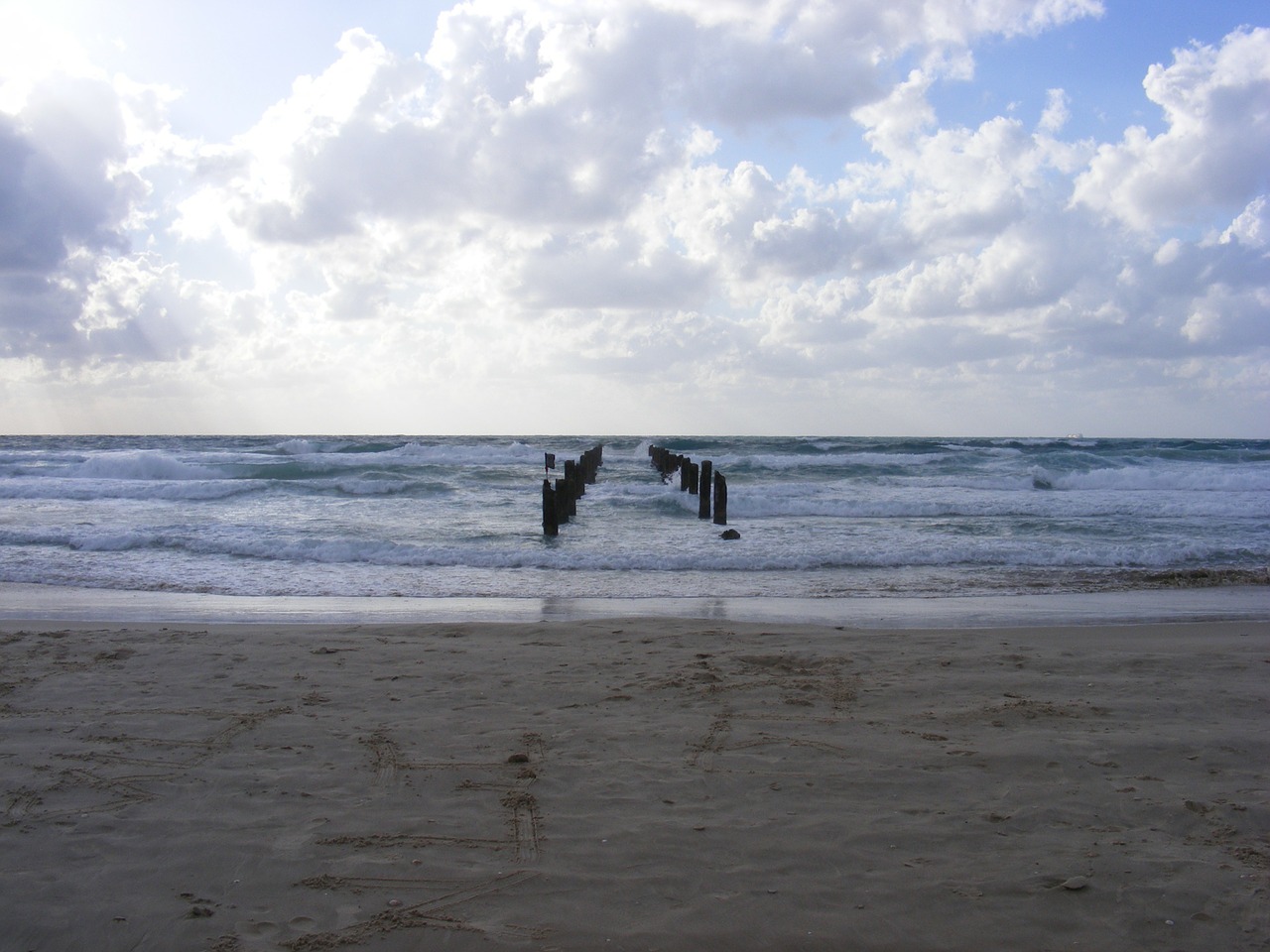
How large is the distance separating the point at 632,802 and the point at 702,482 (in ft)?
49.1

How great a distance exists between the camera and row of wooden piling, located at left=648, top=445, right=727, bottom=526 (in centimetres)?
1688

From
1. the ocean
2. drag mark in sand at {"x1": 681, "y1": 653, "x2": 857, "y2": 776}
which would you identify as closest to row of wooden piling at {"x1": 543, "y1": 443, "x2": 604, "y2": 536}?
the ocean

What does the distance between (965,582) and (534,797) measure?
828 cm

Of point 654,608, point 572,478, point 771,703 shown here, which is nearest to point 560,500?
point 572,478

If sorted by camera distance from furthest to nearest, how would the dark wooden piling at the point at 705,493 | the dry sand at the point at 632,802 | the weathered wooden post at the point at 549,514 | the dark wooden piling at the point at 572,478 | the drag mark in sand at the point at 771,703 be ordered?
the dark wooden piling at the point at 705,493 → the dark wooden piling at the point at 572,478 → the weathered wooden post at the point at 549,514 → the drag mark in sand at the point at 771,703 → the dry sand at the point at 632,802

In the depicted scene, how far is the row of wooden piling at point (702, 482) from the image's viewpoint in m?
16.9

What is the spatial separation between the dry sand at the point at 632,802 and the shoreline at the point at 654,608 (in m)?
1.95

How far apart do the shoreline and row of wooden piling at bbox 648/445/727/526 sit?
7.34 m

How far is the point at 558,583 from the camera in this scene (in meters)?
10.5

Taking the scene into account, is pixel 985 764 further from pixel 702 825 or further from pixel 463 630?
pixel 463 630

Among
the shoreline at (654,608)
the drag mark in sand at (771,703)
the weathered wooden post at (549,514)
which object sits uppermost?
the weathered wooden post at (549,514)

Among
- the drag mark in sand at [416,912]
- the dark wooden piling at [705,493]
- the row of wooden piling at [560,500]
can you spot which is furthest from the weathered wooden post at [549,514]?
the drag mark in sand at [416,912]

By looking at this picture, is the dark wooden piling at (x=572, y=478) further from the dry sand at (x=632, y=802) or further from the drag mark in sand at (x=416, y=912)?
the drag mark in sand at (x=416, y=912)

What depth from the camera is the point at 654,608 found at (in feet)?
29.1
